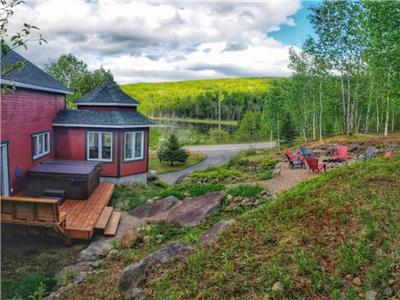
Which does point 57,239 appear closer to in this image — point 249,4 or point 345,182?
point 345,182

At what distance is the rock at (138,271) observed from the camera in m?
4.35

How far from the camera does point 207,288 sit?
3.83 meters

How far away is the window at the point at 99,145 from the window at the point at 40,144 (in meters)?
1.61

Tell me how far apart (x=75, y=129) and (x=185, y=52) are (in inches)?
435

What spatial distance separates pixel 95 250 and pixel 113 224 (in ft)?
5.45

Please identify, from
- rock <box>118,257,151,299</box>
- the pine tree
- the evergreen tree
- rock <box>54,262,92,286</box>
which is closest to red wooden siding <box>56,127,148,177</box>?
rock <box>54,262,92,286</box>

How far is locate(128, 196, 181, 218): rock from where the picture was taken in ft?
32.7

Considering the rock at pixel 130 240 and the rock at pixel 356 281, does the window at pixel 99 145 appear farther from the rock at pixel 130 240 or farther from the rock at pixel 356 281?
the rock at pixel 356 281

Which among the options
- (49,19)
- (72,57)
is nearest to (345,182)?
(49,19)

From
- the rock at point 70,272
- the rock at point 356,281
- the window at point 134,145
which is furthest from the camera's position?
the window at point 134,145

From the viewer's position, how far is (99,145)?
46.9 feet

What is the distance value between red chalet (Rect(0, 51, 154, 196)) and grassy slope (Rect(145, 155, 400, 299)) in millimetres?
8714

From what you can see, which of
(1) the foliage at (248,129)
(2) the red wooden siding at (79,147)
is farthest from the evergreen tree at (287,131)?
(2) the red wooden siding at (79,147)

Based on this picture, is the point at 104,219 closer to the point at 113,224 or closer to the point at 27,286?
the point at 113,224
